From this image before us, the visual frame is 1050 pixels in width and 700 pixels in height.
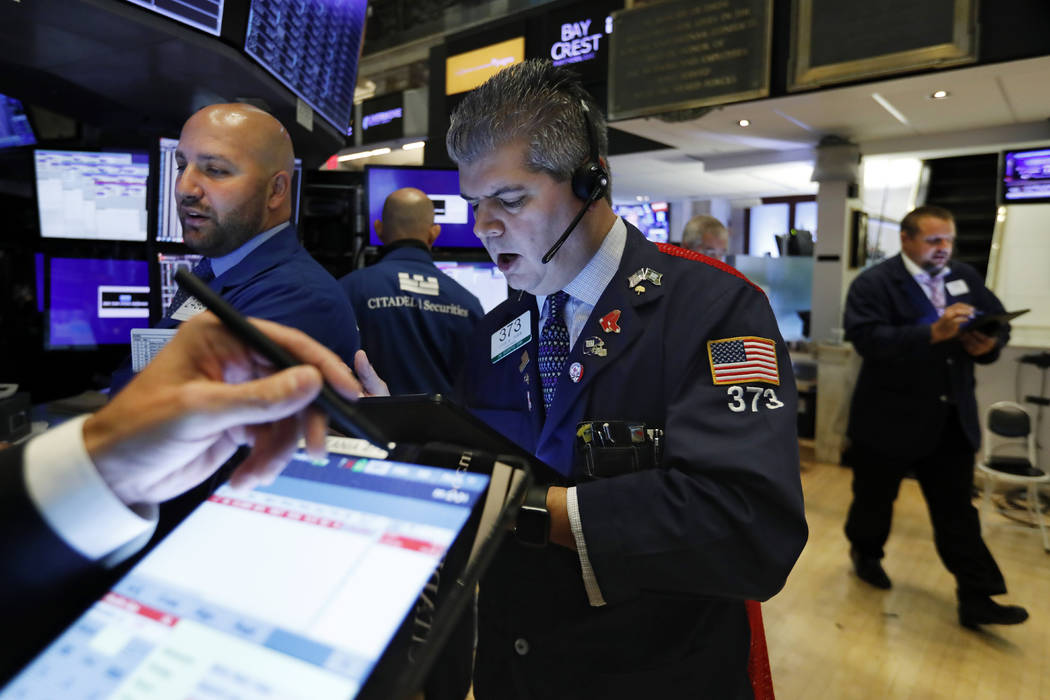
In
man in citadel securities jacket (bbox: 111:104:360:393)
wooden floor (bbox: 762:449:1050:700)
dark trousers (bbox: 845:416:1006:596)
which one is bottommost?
wooden floor (bbox: 762:449:1050:700)

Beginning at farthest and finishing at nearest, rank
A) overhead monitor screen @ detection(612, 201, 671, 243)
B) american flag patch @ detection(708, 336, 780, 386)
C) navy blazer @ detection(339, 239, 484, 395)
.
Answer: overhead monitor screen @ detection(612, 201, 671, 243) < navy blazer @ detection(339, 239, 484, 395) < american flag patch @ detection(708, 336, 780, 386)

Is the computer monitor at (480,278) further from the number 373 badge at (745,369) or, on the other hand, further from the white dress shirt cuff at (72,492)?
the white dress shirt cuff at (72,492)

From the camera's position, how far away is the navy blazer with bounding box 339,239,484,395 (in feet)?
8.53

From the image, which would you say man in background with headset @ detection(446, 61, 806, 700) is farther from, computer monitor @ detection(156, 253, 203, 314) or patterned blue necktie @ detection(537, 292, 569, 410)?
computer monitor @ detection(156, 253, 203, 314)

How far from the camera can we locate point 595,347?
1.00 meters

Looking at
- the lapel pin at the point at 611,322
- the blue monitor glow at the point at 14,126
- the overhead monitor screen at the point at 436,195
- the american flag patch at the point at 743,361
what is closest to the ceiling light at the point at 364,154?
the overhead monitor screen at the point at 436,195

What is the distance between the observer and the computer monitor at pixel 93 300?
7.70ft

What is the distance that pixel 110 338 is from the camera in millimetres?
2422

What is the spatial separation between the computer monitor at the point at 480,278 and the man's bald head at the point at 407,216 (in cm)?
52

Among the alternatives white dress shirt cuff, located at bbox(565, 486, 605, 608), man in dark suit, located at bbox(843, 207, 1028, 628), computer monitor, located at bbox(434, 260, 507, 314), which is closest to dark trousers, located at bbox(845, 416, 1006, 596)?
man in dark suit, located at bbox(843, 207, 1028, 628)

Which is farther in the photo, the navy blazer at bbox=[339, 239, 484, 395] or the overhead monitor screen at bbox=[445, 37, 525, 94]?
the overhead monitor screen at bbox=[445, 37, 525, 94]

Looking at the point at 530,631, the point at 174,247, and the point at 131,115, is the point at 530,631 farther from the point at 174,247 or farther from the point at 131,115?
the point at 131,115

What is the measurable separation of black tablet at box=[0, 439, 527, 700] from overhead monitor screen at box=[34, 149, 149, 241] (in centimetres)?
225

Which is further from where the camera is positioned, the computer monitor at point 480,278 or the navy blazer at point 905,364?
the computer monitor at point 480,278
